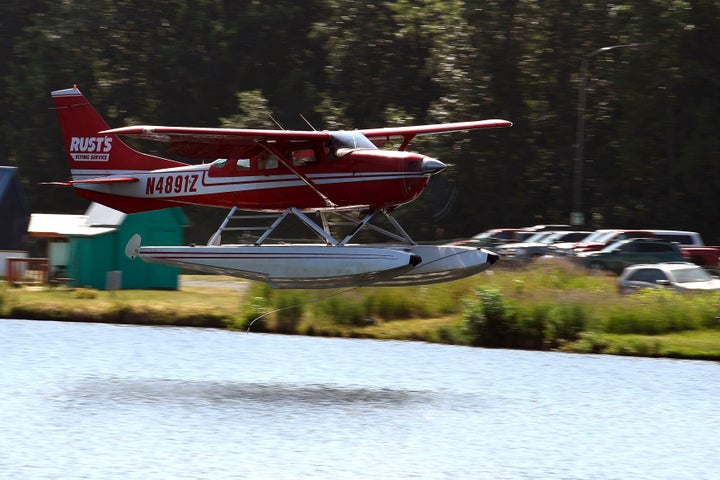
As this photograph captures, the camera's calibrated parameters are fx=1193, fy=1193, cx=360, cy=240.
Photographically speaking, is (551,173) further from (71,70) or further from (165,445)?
(165,445)

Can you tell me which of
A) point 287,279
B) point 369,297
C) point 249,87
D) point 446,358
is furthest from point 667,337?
point 249,87

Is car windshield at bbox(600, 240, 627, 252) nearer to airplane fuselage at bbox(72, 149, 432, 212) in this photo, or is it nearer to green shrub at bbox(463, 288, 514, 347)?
green shrub at bbox(463, 288, 514, 347)

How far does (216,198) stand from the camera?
971 inches

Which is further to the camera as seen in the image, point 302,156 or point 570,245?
point 570,245

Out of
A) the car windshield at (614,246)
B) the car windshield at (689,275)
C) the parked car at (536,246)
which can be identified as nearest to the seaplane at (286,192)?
the car windshield at (689,275)

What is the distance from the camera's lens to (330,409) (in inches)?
902

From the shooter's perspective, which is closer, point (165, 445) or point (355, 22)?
point (165, 445)

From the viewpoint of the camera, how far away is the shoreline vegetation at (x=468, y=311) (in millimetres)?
28734

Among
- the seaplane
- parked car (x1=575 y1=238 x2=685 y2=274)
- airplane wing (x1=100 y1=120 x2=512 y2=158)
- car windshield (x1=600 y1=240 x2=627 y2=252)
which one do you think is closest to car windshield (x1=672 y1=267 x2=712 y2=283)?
parked car (x1=575 y1=238 x2=685 y2=274)

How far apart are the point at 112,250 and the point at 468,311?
11.6 metres

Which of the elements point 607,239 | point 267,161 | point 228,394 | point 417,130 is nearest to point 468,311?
point 417,130

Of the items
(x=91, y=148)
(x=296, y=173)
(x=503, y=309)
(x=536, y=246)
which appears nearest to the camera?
(x=296, y=173)

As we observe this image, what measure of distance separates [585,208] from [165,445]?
4061 centimetres

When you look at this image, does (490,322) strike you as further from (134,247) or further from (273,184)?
(134,247)
